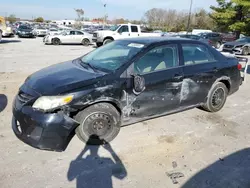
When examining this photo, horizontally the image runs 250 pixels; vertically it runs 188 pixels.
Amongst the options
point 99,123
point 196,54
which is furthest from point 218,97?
point 99,123

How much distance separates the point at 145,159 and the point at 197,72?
2006mm

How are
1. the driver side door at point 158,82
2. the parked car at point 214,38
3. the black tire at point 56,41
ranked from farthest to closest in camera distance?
the parked car at point 214,38
the black tire at point 56,41
the driver side door at point 158,82

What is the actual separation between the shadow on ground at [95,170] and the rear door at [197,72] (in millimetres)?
1859

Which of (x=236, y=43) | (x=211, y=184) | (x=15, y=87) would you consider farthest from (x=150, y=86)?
(x=236, y=43)

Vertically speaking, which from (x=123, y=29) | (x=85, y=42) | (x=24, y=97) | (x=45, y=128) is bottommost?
(x=85, y=42)

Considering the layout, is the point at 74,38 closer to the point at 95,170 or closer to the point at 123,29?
the point at 123,29

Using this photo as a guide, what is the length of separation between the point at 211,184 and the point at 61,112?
82.2 inches

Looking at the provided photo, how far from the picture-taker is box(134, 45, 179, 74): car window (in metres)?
3.58

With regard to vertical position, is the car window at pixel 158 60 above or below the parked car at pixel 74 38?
above

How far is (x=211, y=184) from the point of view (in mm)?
2613

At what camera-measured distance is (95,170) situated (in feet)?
9.23

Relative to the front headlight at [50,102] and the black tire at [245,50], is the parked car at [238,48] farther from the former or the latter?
the front headlight at [50,102]

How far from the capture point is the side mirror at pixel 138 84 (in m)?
3.36

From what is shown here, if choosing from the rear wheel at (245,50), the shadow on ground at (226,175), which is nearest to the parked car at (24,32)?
the rear wheel at (245,50)
